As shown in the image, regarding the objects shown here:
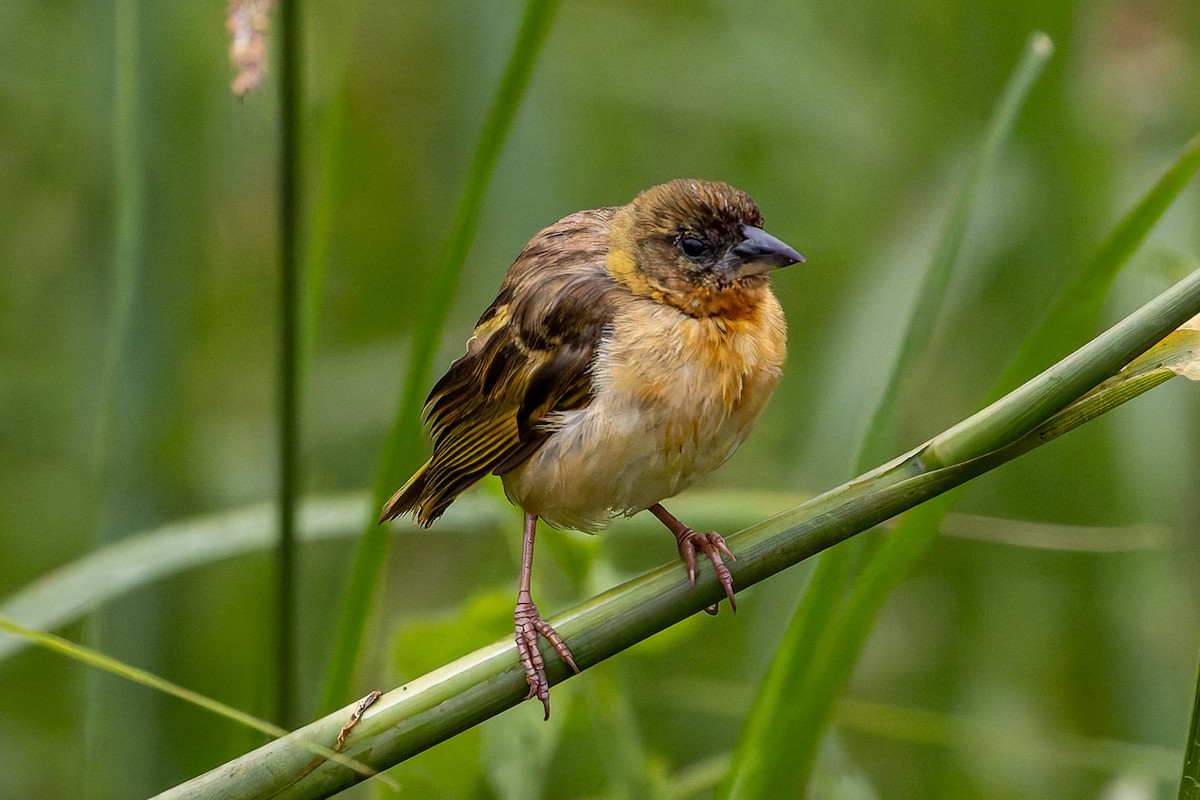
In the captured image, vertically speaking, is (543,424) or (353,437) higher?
(353,437)

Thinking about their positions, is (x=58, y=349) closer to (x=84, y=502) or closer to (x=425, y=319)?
(x=84, y=502)

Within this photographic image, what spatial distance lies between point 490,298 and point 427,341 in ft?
5.57

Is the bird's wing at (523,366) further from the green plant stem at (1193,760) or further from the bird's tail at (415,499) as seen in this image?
the green plant stem at (1193,760)

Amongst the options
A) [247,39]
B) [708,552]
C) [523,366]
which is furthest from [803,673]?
[247,39]

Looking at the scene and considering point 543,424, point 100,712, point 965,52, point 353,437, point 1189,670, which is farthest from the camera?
point 353,437

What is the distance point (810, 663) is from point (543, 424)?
0.49 meters

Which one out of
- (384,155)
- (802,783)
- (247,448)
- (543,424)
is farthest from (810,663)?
(384,155)

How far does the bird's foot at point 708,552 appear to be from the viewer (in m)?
1.43

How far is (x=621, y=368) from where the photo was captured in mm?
1798

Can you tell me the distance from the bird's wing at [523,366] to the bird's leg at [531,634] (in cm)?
12

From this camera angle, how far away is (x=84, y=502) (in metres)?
3.69

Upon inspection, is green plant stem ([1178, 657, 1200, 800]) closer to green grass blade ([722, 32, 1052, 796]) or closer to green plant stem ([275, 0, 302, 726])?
green grass blade ([722, 32, 1052, 796])

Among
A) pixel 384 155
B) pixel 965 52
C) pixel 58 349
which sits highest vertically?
pixel 384 155

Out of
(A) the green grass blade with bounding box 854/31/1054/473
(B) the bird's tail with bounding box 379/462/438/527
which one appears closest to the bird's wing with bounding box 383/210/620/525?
(B) the bird's tail with bounding box 379/462/438/527
